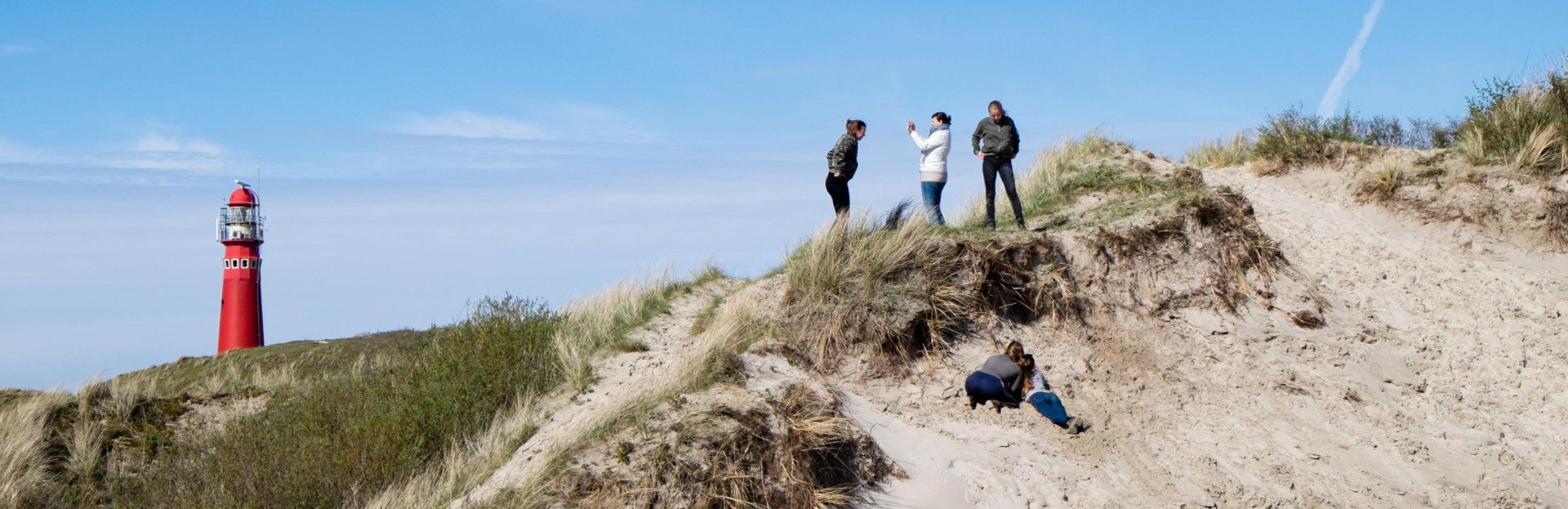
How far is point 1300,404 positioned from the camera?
12438 millimetres

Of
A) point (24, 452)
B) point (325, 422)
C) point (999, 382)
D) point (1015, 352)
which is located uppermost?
point (1015, 352)

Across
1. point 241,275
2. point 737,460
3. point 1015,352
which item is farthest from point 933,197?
point 241,275

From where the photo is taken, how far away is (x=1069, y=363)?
490 inches

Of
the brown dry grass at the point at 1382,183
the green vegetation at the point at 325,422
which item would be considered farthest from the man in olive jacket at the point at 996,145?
the brown dry grass at the point at 1382,183

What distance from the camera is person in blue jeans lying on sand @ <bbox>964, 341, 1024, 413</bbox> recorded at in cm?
1136

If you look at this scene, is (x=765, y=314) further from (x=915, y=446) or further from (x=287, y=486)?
(x=287, y=486)

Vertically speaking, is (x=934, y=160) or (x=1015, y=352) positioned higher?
(x=934, y=160)

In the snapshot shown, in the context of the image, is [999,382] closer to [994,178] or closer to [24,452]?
[994,178]

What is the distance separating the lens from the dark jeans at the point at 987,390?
37.2 ft

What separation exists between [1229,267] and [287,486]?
10.2 m

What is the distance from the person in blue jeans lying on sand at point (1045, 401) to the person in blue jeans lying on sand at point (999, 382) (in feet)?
0.24

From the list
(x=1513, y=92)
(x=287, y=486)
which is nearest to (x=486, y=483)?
(x=287, y=486)

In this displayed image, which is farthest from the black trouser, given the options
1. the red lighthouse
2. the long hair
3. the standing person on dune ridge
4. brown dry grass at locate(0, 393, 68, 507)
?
the red lighthouse

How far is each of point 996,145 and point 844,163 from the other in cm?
166
